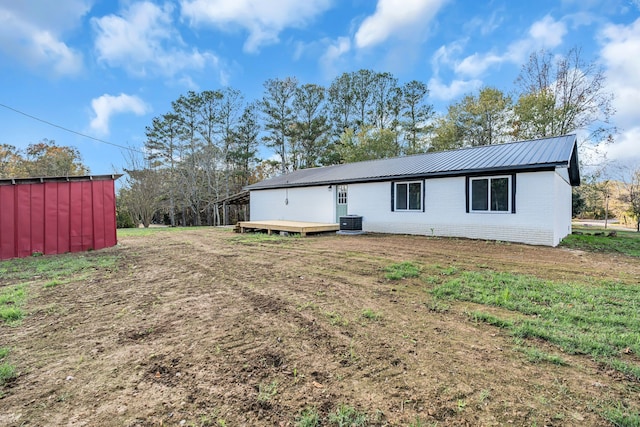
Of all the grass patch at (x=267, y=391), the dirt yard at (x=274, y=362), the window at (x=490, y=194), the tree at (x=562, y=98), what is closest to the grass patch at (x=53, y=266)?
the dirt yard at (x=274, y=362)

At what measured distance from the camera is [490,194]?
9.65 m

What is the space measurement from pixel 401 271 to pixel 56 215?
963 centimetres

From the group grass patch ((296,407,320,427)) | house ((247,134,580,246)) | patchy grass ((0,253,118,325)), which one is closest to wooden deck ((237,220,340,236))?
house ((247,134,580,246))

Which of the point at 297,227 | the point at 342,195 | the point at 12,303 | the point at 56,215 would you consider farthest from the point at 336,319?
the point at 342,195

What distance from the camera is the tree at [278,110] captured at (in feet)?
88.4

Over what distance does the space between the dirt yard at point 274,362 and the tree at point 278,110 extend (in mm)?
24271

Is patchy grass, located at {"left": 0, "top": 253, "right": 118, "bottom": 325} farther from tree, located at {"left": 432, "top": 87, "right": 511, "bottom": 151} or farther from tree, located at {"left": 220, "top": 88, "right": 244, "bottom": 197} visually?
tree, located at {"left": 432, "top": 87, "right": 511, "bottom": 151}

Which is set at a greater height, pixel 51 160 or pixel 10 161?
pixel 10 161

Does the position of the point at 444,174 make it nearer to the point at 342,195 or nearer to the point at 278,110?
the point at 342,195

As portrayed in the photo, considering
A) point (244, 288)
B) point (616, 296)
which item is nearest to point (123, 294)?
point (244, 288)

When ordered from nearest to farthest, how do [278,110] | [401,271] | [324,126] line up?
[401,271] < [278,110] < [324,126]

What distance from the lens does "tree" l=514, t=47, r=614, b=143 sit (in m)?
19.2

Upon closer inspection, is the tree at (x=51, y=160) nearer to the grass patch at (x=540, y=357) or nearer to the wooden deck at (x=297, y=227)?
the wooden deck at (x=297, y=227)

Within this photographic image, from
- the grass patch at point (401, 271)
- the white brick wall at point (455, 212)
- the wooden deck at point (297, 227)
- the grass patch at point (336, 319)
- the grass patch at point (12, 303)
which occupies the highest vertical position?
the white brick wall at point (455, 212)
